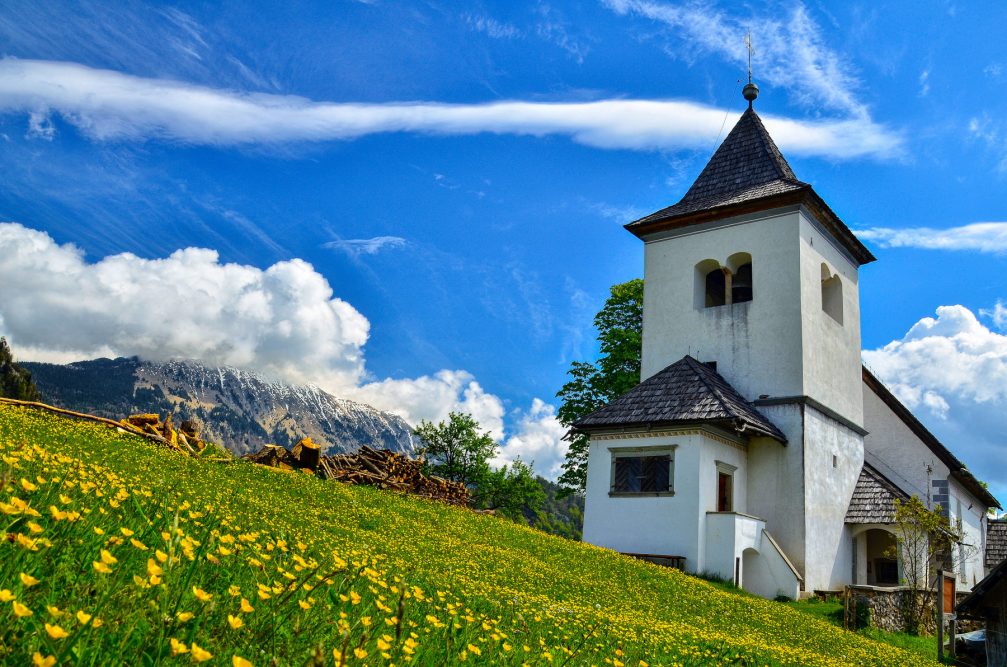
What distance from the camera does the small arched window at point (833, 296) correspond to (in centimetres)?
2733

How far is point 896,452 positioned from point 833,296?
718 centimetres

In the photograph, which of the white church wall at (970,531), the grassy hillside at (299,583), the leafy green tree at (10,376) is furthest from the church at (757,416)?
the leafy green tree at (10,376)

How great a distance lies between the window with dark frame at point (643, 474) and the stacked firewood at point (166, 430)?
1154 cm

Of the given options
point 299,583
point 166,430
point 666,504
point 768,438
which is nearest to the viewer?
point 299,583

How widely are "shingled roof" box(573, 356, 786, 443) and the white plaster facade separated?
15.2 inches

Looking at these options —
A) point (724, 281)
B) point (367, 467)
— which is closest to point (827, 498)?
point (724, 281)

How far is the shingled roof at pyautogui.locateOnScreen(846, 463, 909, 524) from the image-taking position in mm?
24438

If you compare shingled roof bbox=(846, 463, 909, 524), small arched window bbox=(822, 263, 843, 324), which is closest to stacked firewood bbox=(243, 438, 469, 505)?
shingled roof bbox=(846, 463, 909, 524)

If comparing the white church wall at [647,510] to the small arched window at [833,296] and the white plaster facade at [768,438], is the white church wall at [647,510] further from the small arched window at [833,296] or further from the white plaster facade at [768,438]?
the small arched window at [833,296]

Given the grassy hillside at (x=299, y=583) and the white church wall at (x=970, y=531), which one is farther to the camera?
the white church wall at (x=970, y=531)

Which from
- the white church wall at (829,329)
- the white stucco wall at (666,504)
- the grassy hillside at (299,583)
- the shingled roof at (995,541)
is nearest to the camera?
the grassy hillside at (299,583)

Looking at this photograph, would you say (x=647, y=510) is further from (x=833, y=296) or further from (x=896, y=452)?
(x=896, y=452)

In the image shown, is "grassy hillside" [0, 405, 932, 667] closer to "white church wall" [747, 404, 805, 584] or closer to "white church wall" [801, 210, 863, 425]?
"white church wall" [747, 404, 805, 584]

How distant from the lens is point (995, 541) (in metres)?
36.4
